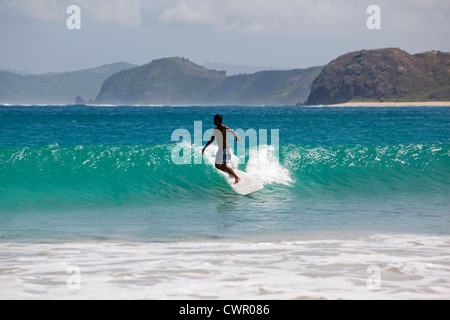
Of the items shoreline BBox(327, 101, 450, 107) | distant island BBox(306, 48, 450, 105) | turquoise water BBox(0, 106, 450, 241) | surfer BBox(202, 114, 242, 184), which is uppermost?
distant island BBox(306, 48, 450, 105)

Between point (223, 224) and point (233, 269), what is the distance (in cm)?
324

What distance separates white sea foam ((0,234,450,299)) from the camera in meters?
5.12

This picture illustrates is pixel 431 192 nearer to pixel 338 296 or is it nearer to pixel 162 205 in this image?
pixel 162 205

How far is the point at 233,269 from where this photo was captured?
597cm

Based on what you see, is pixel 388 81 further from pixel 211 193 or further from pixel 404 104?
pixel 211 193

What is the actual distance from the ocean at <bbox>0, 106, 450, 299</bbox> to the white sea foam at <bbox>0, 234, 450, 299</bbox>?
2 centimetres

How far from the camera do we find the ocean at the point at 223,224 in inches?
214

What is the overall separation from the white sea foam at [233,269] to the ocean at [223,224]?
21 mm

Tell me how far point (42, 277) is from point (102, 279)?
0.67 m

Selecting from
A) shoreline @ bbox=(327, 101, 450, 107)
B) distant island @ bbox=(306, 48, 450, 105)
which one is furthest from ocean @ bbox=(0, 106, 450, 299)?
distant island @ bbox=(306, 48, 450, 105)
